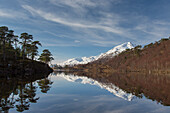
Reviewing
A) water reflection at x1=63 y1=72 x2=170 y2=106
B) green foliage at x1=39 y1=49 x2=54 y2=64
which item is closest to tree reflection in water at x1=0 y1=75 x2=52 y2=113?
water reflection at x1=63 y1=72 x2=170 y2=106

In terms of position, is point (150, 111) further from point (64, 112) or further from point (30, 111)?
point (30, 111)

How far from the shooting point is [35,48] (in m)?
83.9

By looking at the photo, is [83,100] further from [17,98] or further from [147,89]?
[147,89]

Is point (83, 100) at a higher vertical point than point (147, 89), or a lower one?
lower

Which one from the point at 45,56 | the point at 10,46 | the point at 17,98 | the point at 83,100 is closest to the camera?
the point at 17,98

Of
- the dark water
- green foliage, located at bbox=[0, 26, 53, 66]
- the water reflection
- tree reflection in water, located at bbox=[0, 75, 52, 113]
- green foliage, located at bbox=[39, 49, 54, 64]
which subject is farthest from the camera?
green foliage, located at bbox=[39, 49, 54, 64]

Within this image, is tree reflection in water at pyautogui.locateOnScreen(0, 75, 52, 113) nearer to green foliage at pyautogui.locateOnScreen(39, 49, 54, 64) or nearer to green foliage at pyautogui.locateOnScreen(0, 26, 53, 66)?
green foliage at pyautogui.locateOnScreen(0, 26, 53, 66)

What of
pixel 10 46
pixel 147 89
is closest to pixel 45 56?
pixel 10 46

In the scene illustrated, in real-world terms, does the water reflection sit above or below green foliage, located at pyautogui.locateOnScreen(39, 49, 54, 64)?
below

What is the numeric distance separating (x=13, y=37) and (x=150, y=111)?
220ft

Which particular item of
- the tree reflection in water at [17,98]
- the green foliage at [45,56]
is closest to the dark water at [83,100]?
the tree reflection in water at [17,98]

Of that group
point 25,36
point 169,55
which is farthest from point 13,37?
point 169,55

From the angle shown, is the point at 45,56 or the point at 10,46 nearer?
the point at 10,46

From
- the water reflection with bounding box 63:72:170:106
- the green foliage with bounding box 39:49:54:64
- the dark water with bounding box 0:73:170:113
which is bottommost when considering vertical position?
the dark water with bounding box 0:73:170:113
